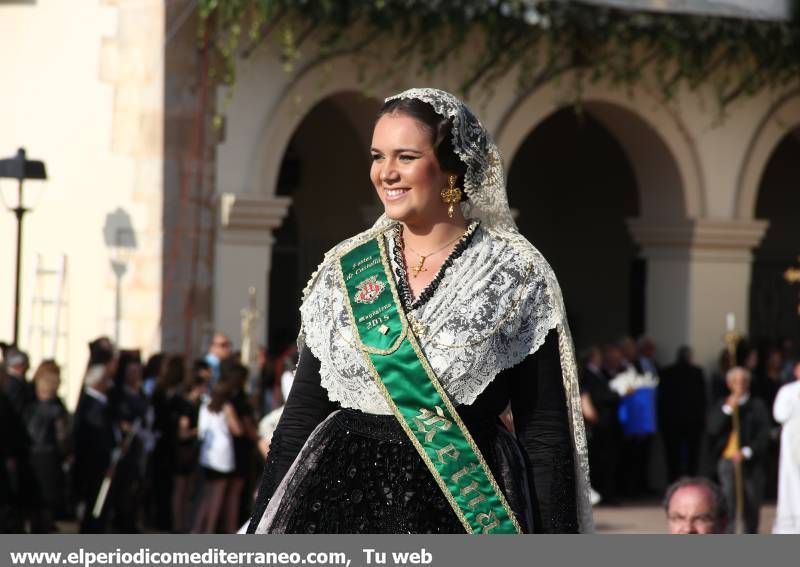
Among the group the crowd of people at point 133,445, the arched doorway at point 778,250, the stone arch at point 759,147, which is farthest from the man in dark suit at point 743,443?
the arched doorway at point 778,250

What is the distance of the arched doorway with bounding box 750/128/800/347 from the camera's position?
18.3m

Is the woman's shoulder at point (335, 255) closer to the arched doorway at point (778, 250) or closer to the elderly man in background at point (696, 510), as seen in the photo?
the elderly man in background at point (696, 510)

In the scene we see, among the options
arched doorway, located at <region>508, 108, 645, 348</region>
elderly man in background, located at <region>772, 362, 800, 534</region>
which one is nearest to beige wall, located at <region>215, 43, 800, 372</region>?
arched doorway, located at <region>508, 108, 645, 348</region>

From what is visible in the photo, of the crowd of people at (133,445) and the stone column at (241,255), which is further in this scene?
the stone column at (241,255)

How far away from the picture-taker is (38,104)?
1403 centimetres

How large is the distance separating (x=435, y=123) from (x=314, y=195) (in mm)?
14631

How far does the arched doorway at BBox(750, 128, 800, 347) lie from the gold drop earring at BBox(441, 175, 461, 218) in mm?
14843

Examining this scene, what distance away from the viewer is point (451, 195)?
368cm

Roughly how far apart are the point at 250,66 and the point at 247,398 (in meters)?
2.92

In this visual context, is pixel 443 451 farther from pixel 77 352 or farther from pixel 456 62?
pixel 456 62

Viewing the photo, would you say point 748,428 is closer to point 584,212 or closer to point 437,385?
point 584,212

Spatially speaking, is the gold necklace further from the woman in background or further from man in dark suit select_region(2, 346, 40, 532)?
the woman in background

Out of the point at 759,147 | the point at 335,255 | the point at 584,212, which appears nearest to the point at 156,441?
the point at 759,147

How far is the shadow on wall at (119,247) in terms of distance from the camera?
13.4m
